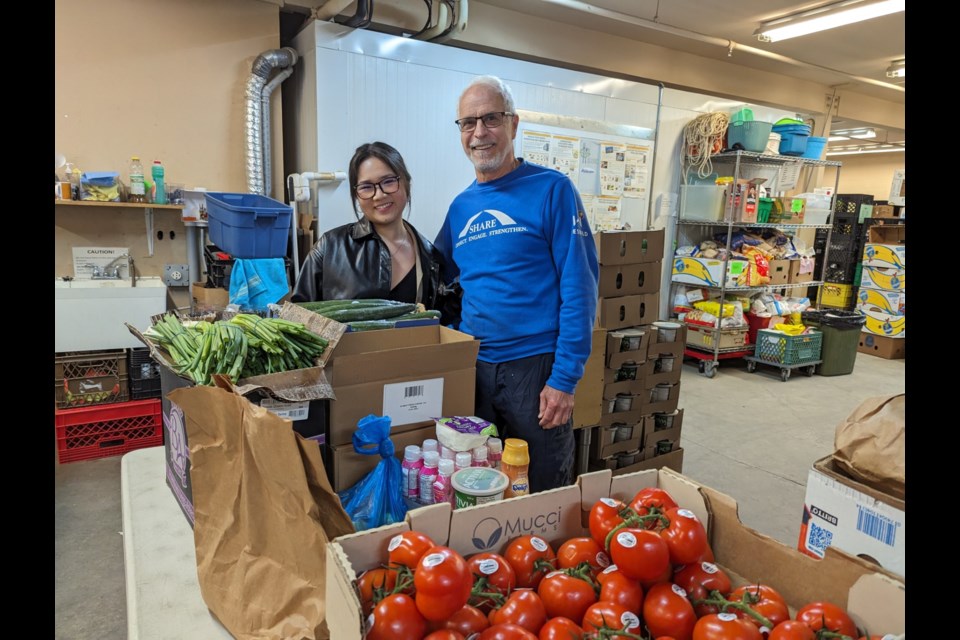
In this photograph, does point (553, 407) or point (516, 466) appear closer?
point (516, 466)

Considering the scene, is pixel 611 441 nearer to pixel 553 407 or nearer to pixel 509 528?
pixel 553 407

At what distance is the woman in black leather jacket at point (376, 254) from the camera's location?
1.96m

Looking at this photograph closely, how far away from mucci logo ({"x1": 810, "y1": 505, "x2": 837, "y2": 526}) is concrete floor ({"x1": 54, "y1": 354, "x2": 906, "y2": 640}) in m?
1.87

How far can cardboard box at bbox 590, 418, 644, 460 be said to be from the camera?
3.01m

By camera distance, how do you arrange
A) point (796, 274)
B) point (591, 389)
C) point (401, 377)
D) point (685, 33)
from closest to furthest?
point (401, 377), point (591, 389), point (685, 33), point (796, 274)

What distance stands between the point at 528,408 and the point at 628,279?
1.43 metres

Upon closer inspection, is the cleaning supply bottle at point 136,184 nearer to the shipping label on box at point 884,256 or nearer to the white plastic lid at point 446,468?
the white plastic lid at point 446,468

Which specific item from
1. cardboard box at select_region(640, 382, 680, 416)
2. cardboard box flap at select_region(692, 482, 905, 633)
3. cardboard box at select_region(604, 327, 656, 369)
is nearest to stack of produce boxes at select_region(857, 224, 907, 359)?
cardboard box at select_region(640, 382, 680, 416)

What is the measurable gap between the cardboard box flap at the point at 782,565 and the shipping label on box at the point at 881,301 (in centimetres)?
668

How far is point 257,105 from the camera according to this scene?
12.3 ft

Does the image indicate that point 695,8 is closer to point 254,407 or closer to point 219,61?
point 219,61

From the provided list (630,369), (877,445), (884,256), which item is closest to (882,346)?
(884,256)

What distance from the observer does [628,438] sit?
3.11m

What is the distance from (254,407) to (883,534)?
117 cm
